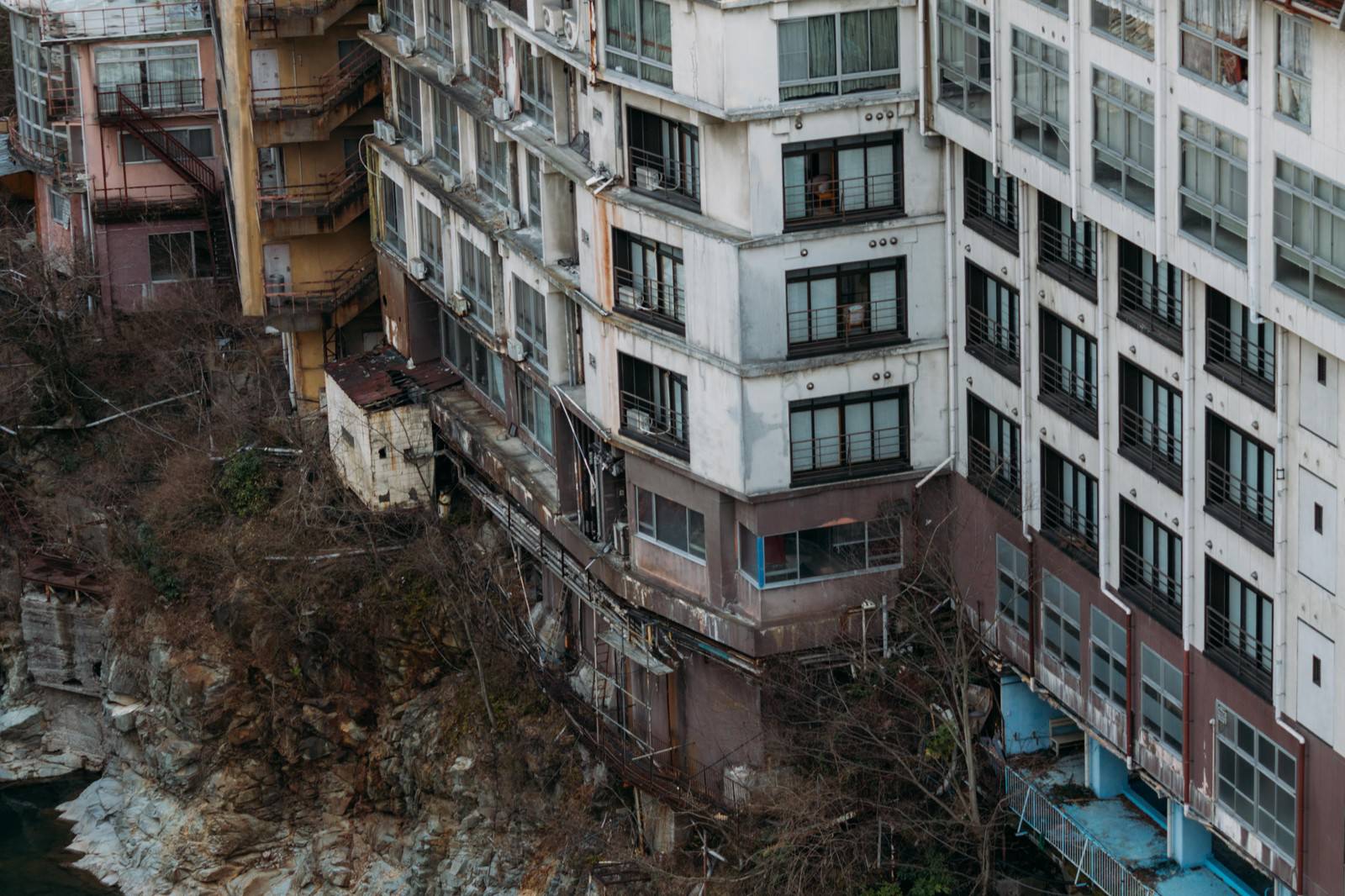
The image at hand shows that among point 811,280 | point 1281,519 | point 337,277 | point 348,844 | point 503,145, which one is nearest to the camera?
point 1281,519

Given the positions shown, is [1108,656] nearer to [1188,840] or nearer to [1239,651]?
[1188,840]

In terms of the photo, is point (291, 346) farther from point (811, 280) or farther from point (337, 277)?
point (811, 280)

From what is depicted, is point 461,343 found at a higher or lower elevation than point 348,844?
higher

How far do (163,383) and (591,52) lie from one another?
34.1 m

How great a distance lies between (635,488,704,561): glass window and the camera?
Answer: 70875 millimetres

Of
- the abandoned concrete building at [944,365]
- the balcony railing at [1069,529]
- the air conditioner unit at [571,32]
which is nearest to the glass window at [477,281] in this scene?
the abandoned concrete building at [944,365]

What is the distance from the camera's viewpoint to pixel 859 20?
216ft

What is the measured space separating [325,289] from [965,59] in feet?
111

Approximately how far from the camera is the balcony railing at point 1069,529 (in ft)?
212

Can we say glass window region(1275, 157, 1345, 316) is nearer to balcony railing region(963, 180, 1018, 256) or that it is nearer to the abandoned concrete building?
the abandoned concrete building

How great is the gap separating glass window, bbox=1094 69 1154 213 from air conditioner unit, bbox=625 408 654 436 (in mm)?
14597

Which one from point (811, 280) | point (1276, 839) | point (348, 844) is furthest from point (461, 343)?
point (1276, 839)

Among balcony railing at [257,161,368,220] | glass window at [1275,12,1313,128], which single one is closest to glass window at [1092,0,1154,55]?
glass window at [1275,12,1313,128]

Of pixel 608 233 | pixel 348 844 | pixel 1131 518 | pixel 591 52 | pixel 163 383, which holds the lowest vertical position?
pixel 348 844
